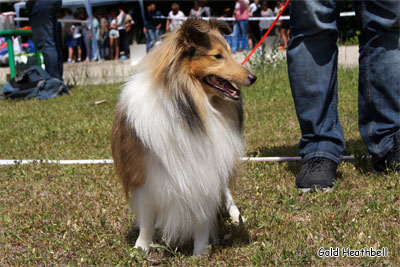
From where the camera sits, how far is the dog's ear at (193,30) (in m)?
2.61

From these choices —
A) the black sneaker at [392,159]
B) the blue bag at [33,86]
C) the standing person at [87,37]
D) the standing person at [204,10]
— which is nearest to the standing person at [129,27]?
the standing person at [87,37]

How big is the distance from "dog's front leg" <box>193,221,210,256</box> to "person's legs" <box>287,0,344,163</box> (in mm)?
1326

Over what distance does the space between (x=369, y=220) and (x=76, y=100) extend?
6.32 m

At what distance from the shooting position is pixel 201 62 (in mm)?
2609

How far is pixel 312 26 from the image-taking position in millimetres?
3590

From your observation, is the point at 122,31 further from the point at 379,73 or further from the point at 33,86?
the point at 379,73

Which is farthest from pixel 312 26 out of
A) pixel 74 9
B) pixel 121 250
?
pixel 74 9

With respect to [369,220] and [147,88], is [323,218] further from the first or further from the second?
[147,88]

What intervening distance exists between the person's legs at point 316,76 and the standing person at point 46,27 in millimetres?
6401

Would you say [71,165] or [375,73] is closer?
[375,73]

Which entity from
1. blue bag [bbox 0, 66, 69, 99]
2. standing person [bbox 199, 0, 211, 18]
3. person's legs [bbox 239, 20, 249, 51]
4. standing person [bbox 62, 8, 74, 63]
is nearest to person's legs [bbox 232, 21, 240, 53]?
person's legs [bbox 239, 20, 249, 51]

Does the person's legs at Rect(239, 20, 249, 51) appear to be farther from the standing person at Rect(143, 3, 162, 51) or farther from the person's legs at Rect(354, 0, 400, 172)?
the person's legs at Rect(354, 0, 400, 172)

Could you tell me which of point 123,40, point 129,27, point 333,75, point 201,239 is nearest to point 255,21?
point 129,27

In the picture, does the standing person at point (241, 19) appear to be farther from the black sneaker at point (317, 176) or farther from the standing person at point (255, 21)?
the black sneaker at point (317, 176)
